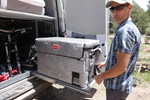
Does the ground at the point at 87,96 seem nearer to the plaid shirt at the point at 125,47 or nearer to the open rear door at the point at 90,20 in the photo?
the open rear door at the point at 90,20

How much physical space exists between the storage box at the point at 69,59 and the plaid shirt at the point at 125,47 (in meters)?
0.51

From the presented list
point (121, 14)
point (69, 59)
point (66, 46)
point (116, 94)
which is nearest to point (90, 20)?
point (66, 46)

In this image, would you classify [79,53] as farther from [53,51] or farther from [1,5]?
[1,5]

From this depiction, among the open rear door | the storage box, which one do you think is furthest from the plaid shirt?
the open rear door

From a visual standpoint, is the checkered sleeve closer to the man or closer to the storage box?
the man

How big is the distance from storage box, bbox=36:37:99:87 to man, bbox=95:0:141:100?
512 mm

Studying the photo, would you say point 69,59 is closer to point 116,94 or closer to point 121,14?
point 116,94

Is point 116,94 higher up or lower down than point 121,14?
lower down

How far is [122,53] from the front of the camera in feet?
3.84

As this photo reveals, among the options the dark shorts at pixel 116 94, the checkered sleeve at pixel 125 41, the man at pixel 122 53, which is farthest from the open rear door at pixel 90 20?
the checkered sleeve at pixel 125 41

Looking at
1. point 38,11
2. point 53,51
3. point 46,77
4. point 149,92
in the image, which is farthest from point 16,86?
point 149,92

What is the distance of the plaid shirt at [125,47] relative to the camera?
1.18 m

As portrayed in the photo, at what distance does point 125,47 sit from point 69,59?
1037 mm

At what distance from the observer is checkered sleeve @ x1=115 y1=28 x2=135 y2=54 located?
1160 millimetres
